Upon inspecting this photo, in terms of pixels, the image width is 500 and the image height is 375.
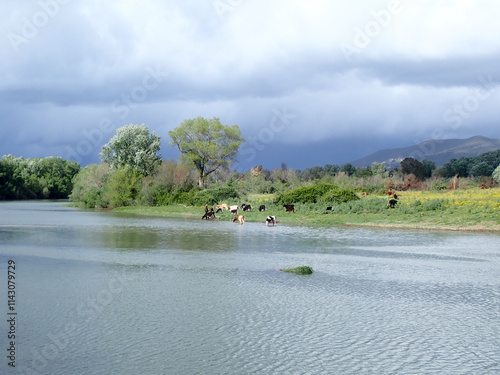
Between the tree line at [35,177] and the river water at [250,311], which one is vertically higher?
the tree line at [35,177]

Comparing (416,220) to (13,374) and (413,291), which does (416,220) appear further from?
(13,374)

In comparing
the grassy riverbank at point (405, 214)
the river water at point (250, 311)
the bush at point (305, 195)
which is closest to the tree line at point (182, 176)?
the bush at point (305, 195)

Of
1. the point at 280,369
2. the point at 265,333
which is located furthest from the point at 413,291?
the point at 280,369

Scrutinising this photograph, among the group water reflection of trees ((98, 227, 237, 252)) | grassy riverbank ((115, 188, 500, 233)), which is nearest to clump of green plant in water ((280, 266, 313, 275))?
water reflection of trees ((98, 227, 237, 252))

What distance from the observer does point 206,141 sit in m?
72.1

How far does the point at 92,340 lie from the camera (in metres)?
10.0

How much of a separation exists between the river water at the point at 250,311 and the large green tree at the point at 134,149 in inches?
2007

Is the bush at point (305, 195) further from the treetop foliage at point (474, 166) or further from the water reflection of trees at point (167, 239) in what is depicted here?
the treetop foliage at point (474, 166)

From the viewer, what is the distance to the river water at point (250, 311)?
9.20 meters

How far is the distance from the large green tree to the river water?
167 ft

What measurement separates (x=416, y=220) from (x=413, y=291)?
22583mm

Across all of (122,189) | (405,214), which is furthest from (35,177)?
(405,214)

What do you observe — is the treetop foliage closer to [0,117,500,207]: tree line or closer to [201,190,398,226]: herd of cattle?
[0,117,500,207]: tree line

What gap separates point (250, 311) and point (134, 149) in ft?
211
